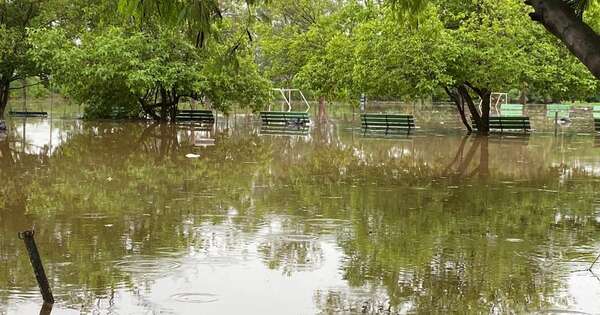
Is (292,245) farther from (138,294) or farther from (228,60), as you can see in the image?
(228,60)

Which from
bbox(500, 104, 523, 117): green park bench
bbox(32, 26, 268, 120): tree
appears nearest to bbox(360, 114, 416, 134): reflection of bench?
bbox(32, 26, 268, 120): tree

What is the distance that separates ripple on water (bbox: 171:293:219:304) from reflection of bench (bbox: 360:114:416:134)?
986 inches

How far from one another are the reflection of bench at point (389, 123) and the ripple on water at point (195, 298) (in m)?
25.1

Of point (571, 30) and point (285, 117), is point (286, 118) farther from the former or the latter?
point (571, 30)

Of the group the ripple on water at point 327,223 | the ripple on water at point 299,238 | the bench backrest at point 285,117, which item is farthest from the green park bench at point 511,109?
the ripple on water at point 299,238

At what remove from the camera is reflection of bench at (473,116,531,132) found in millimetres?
29859

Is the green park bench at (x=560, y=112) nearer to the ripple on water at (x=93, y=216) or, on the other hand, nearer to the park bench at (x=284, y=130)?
the park bench at (x=284, y=130)

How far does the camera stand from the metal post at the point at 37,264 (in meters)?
6.09

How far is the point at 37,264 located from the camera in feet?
20.2

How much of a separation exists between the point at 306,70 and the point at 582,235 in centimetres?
2823

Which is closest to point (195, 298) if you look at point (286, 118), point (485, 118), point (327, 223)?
point (327, 223)

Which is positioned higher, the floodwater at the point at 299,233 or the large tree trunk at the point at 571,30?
the large tree trunk at the point at 571,30

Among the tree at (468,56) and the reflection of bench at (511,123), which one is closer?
the tree at (468,56)

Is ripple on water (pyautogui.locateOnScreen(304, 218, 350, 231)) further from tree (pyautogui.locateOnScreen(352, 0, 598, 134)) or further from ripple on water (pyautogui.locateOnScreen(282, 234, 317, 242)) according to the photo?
tree (pyautogui.locateOnScreen(352, 0, 598, 134))
